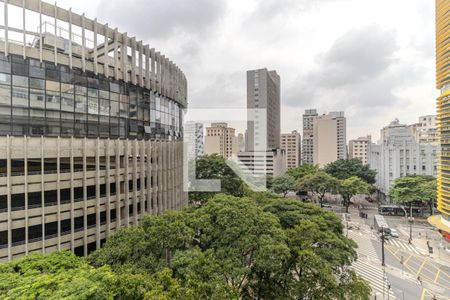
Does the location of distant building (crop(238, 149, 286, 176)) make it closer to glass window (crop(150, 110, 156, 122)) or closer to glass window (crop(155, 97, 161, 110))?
glass window (crop(155, 97, 161, 110))

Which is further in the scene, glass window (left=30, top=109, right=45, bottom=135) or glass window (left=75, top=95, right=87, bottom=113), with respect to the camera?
glass window (left=75, top=95, right=87, bottom=113)

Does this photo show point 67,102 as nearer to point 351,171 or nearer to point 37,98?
point 37,98

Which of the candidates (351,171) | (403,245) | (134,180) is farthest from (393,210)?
(134,180)

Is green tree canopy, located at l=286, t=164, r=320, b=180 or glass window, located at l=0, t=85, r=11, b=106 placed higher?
glass window, located at l=0, t=85, r=11, b=106

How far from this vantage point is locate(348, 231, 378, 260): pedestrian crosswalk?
30766mm

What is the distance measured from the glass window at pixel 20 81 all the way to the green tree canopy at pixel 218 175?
27.5 m

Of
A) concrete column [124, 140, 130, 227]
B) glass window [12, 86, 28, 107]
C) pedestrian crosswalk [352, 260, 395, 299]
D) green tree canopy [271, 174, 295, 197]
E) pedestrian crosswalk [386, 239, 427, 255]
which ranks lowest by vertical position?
pedestrian crosswalk [386, 239, 427, 255]

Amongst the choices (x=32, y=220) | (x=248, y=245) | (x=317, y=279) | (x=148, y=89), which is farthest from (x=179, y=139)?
(x=317, y=279)

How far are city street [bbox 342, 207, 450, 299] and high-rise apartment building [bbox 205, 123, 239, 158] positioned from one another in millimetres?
54022

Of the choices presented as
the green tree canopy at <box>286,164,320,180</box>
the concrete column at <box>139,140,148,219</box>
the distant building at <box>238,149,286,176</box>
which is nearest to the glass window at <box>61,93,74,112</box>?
the concrete column at <box>139,140,148,219</box>

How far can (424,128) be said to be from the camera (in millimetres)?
95688

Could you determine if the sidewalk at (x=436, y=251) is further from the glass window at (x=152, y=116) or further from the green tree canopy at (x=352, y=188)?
the glass window at (x=152, y=116)

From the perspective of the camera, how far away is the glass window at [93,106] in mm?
19256

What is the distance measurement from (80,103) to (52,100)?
1.88 metres
